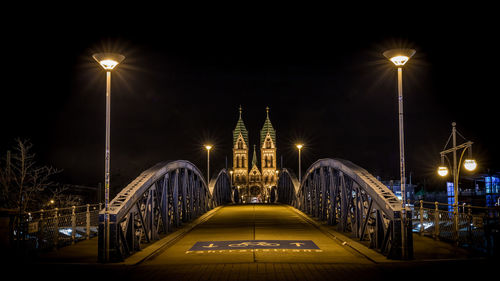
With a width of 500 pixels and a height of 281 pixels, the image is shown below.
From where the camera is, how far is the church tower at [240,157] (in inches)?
5743

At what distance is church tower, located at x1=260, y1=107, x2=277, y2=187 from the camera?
146875 mm

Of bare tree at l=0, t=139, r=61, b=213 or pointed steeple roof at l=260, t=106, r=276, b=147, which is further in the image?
pointed steeple roof at l=260, t=106, r=276, b=147

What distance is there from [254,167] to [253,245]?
13556cm

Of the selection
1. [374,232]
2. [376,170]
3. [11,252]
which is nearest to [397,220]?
[374,232]

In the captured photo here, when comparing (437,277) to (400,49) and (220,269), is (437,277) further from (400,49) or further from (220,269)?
(400,49)

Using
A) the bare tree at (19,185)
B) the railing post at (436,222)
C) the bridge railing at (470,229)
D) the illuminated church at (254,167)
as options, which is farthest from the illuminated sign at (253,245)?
the illuminated church at (254,167)

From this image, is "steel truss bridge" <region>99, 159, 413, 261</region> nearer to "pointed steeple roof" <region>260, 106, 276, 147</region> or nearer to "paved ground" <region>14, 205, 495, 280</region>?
"paved ground" <region>14, 205, 495, 280</region>

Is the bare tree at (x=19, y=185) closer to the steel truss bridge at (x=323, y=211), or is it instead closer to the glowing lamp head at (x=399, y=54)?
the steel truss bridge at (x=323, y=211)

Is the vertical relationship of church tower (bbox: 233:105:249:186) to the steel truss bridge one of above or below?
above

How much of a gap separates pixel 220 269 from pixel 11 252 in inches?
201

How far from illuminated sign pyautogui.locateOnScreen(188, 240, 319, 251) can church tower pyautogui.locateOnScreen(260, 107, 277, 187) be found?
12968 cm

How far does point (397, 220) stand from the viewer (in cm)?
1159

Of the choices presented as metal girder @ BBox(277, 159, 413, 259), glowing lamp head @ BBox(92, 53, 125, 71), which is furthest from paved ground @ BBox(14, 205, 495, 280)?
glowing lamp head @ BBox(92, 53, 125, 71)

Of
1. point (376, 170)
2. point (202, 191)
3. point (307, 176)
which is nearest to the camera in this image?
point (307, 176)
